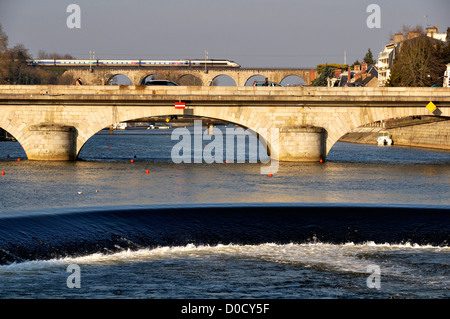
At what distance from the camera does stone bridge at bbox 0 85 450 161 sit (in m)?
51.1

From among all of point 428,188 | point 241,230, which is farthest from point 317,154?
point 241,230

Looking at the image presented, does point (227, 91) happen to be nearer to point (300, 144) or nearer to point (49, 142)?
point (300, 144)

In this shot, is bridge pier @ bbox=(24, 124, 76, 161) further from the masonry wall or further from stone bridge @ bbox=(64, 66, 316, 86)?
stone bridge @ bbox=(64, 66, 316, 86)

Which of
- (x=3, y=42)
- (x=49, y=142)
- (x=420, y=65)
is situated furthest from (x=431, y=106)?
(x=3, y=42)

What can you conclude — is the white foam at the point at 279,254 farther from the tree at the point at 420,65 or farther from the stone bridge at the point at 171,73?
the stone bridge at the point at 171,73

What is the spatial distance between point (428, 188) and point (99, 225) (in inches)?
773

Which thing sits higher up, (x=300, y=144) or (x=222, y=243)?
(x=300, y=144)

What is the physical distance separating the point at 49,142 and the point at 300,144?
17.7m

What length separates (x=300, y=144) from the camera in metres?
51.2

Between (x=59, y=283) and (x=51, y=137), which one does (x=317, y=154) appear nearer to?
(x=51, y=137)

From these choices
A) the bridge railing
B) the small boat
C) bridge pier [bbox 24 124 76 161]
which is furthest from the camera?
the small boat

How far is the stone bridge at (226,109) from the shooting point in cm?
5106

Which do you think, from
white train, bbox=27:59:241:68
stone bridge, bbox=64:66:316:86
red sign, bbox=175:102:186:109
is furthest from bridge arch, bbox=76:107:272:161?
white train, bbox=27:59:241:68

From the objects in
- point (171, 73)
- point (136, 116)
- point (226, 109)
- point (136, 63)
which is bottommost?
point (136, 116)
